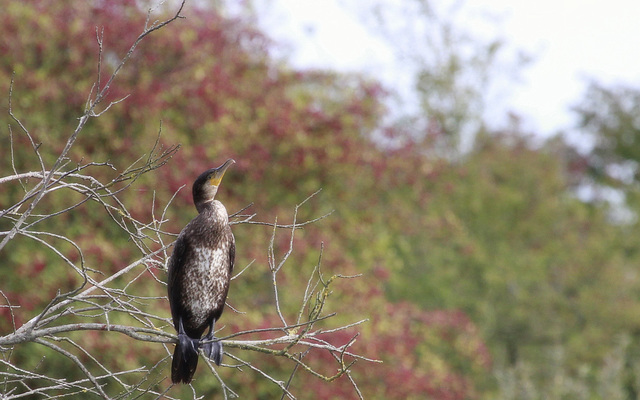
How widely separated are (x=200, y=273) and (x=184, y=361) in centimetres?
29

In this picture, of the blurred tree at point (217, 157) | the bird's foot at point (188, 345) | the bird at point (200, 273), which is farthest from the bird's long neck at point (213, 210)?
the blurred tree at point (217, 157)

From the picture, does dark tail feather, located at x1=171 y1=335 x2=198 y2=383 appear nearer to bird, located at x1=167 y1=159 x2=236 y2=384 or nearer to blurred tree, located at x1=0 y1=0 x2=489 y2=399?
bird, located at x1=167 y1=159 x2=236 y2=384

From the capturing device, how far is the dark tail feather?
3051 millimetres

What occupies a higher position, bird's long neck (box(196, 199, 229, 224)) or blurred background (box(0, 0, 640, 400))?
blurred background (box(0, 0, 640, 400))

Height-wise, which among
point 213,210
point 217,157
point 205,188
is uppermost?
point 217,157

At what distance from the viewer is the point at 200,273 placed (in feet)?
10.1

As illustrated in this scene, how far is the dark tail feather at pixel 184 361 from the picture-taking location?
3051 millimetres

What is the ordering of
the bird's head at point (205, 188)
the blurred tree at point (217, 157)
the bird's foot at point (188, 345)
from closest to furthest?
the bird's foot at point (188, 345) → the bird's head at point (205, 188) → the blurred tree at point (217, 157)

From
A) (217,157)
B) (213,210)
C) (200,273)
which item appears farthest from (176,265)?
(217,157)

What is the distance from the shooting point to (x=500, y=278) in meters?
Answer: 11.5

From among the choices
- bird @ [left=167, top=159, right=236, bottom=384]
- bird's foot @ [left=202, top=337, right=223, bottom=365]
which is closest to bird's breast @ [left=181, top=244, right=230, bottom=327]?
bird @ [left=167, top=159, right=236, bottom=384]

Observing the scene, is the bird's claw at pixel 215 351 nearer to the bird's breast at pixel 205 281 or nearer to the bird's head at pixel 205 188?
the bird's breast at pixel 205 281

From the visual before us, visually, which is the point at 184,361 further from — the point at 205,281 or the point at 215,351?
the point at 205,281

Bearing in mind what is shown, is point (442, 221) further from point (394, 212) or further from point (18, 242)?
point (18, 242)
